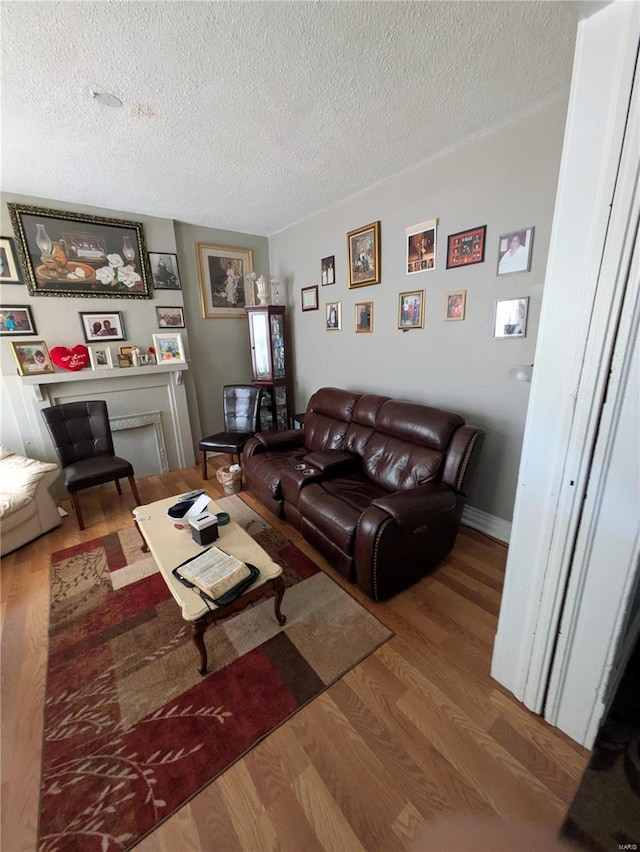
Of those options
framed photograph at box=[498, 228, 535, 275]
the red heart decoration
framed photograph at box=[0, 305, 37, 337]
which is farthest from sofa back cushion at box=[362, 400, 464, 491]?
framed photograph at box=[0, 305, 37, 337]

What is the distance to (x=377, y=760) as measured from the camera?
1.16m

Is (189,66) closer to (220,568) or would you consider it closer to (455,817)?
(220,568)

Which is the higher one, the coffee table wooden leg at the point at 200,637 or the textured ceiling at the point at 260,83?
the textured ceiling at the point at 260,83

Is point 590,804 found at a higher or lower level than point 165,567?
lower

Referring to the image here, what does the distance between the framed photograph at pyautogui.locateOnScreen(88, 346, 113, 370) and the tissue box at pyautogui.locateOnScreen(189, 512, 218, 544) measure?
7.08 feet

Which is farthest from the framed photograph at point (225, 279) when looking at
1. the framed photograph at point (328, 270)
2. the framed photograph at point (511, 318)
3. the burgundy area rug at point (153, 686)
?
the burgundy area rug at point (153, 686)

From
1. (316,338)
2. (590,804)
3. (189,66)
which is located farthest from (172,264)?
(590,804)

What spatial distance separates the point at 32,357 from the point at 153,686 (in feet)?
9.12

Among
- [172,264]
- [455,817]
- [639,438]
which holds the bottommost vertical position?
[455,817]

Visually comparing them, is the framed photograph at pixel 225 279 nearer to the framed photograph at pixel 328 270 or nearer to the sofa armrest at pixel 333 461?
the framed photograph at pixel 328 270

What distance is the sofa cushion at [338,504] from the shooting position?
6.06 feet

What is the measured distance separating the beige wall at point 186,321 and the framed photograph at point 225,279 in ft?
0.23

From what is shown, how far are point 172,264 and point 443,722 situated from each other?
403cm

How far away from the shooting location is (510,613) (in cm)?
131
